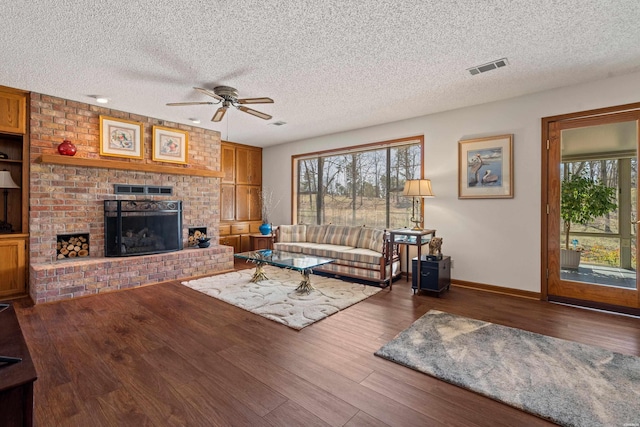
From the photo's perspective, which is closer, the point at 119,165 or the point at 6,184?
the point at 6,184

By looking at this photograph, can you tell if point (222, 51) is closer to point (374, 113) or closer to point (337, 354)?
point (374, 113)

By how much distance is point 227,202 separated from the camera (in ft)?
22.2

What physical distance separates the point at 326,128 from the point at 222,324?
12.9 ft

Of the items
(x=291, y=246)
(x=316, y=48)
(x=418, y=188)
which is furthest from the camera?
(x=291, y=246)

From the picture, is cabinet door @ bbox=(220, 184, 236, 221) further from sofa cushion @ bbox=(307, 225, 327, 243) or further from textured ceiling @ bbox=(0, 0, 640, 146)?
textured ceiling @ bbox=(0, 0, 640, 146)

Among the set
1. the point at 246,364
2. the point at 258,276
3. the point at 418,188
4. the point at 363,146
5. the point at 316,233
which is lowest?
the point at 246,364

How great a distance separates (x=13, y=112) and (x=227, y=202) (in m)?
3.64

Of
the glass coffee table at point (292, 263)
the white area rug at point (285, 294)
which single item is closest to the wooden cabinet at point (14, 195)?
the white area rug at point (285, 294)

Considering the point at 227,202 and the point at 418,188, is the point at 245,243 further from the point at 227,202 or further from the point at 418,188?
the point at 418,188

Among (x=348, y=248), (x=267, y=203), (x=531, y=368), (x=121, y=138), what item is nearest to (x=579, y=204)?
(x=531, y=368)

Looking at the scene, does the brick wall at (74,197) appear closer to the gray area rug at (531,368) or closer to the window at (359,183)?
the window at (359,183)

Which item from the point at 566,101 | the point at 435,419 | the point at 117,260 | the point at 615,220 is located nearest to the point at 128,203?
the point at 117,260

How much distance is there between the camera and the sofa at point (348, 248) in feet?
14.6

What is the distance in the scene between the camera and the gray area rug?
1749 millimetres
